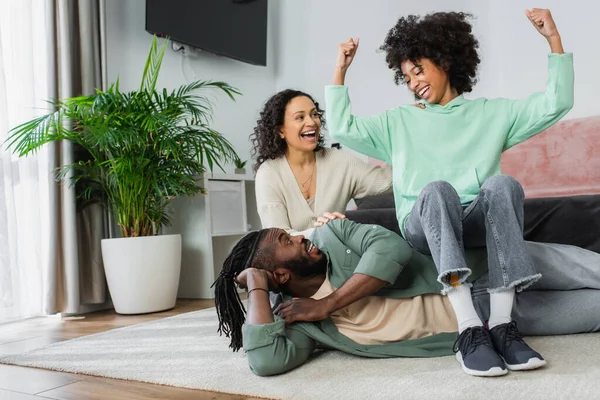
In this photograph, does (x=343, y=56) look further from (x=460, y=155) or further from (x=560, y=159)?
(x=560, y=159)

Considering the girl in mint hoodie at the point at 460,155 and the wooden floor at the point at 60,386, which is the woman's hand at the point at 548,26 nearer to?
the girl in mint hoodie at the point at 460,155

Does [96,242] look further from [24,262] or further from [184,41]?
[184,41]

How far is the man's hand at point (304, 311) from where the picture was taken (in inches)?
53.9

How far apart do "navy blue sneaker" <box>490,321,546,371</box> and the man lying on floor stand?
0.04 metres

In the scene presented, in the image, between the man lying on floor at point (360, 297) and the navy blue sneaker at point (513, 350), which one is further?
the man lying on floor at point (360, 297)

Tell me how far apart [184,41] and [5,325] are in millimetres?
1949

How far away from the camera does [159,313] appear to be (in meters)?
2.70

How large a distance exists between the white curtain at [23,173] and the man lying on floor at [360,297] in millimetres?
1492

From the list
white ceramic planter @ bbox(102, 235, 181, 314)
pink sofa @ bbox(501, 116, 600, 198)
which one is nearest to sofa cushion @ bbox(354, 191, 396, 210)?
pink sofa @ bbox(501, 116, 600, 198)

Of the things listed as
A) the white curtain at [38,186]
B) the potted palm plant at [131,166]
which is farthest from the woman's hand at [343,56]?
the white curtain at [38,186]

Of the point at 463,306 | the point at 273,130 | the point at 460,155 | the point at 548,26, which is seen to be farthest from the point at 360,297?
the point at 273,130

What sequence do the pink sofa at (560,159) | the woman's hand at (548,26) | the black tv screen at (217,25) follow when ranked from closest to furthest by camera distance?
the woman's hand at (548,26)
the pink sofa at (560,159)
the black tv screen at (217,25)

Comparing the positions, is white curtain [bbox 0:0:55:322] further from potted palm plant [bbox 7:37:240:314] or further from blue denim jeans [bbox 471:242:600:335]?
blue denim jeans [bbox 471:242:600:335]

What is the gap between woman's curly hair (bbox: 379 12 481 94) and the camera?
1.67 metres
